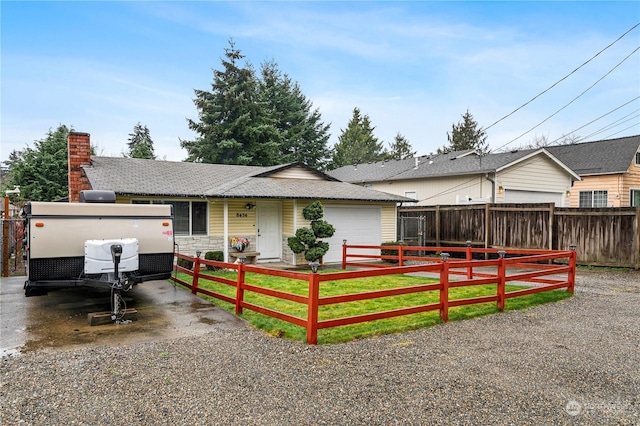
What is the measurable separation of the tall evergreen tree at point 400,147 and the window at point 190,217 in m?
41.7

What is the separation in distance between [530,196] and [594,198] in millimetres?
5963

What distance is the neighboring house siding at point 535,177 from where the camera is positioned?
720 inches

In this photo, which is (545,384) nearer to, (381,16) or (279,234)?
(279,234)

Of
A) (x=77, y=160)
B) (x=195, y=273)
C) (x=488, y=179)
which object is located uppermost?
(x=77, y=160)

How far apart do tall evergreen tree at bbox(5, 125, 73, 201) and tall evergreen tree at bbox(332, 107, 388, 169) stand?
93.7 ft

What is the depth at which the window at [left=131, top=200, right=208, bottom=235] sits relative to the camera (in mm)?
12664

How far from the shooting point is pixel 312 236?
41.8 feet

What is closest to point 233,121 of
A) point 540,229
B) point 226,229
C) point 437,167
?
point 437,167

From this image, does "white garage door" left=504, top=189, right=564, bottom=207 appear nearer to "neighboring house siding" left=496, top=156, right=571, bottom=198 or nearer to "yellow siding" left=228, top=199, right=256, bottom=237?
"neighboring house siding" left=496, top=156, right=571, bottom=198

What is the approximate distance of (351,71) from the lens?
64.1 ft

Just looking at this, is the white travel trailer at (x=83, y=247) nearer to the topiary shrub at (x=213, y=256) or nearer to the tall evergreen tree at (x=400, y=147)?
the topiary shrub at (x=213, y=256)

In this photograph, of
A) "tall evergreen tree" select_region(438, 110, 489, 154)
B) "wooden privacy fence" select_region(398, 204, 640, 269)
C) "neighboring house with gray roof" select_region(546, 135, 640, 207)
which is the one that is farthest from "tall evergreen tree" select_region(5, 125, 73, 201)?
"tall evergreen tree" select_region(438, 110, 489, 154)

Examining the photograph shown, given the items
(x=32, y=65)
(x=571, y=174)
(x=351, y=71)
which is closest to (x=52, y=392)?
(x=32, y=65)

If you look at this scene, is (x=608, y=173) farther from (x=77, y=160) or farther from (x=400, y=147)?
(x=400, y=147)
